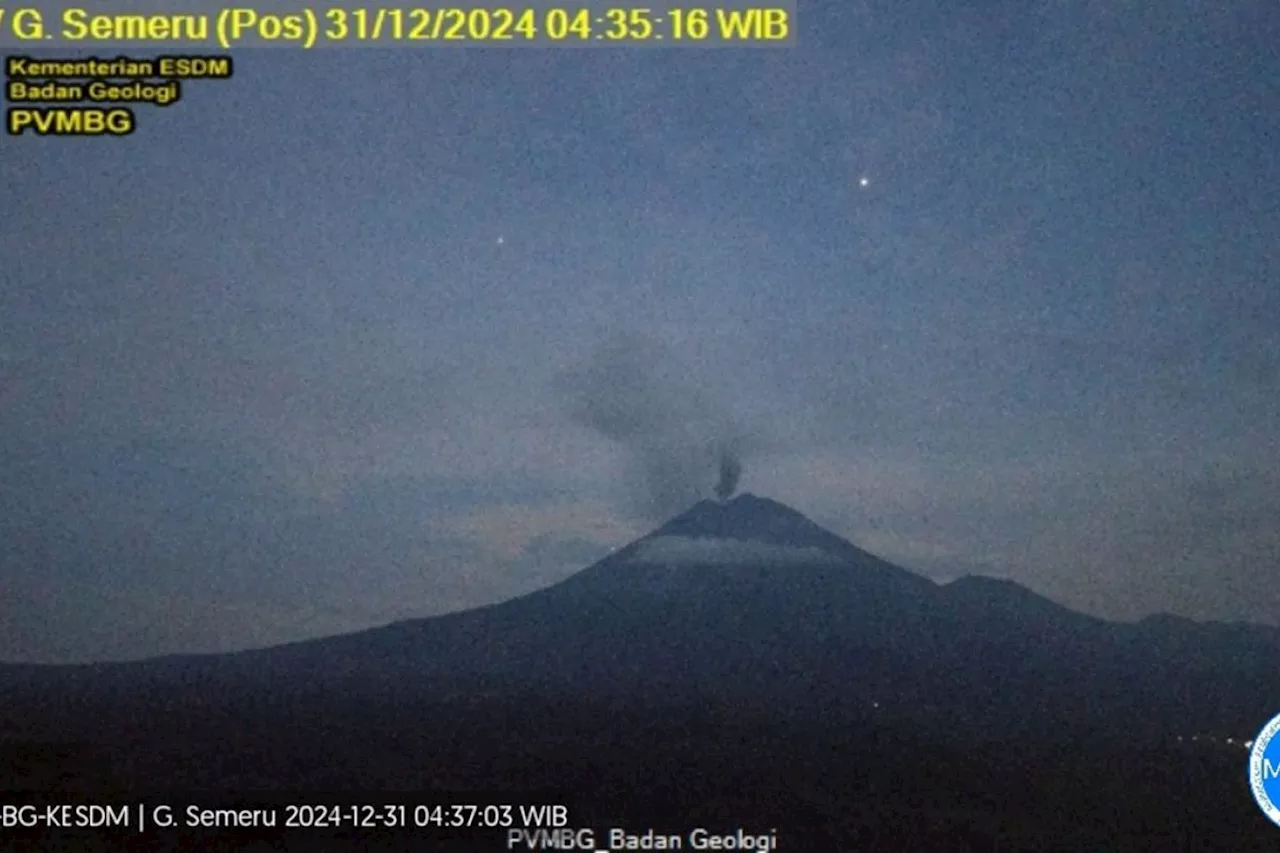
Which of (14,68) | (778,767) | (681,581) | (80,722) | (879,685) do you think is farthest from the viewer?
(681,581)

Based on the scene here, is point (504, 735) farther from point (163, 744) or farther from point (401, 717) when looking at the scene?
point (163, 744)

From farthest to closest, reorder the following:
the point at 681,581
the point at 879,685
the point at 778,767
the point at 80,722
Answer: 1. the point at 681,581
2. the point at 879,685
3. the point at 80,722
4. the point at 778,767

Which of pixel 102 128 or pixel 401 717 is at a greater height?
pixel 102 128

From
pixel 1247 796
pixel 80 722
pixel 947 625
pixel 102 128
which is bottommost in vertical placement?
pixel 1247 796

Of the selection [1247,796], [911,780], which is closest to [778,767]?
[911,780]

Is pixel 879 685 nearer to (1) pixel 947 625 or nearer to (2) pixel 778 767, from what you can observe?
(1) pixel 947 625

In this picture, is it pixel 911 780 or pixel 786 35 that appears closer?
pixel 786 35
